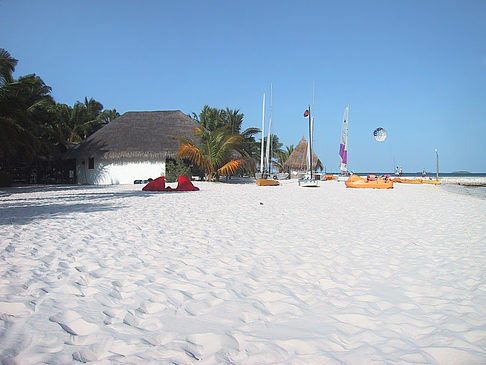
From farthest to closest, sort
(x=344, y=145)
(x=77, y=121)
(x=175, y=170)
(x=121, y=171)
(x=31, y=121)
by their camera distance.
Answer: (x=77, y=121)
(x=344, y=145)
(x=121, y=171)
(x=175, y=170)
(x=31, y=121)

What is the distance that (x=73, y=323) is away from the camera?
1.90m

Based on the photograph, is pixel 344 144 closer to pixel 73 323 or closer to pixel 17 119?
pixel 17 119

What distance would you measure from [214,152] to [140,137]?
591 cm

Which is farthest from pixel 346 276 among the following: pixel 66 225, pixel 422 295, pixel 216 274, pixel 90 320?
pixel 66 225

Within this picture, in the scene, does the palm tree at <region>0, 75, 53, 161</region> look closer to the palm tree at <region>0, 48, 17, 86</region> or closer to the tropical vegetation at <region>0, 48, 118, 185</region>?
the tropical vegetation at <region>0, 48, 118, 185</region>

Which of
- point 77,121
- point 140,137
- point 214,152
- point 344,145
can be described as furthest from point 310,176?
point 77,121

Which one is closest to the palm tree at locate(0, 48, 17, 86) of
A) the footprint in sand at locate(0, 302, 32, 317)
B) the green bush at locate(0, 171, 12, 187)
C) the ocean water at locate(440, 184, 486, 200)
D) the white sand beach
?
the green bush at locate(0, 171, 12, 187)

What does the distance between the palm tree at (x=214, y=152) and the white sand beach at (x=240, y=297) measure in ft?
45.3

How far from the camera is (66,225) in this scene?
5.02 meters

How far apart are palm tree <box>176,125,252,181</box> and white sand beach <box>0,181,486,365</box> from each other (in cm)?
1381

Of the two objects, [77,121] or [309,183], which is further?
[77,121]

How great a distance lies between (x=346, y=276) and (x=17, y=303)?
246 cm

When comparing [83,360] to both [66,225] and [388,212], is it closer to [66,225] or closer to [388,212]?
[66,225]

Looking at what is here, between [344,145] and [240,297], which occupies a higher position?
[344,145]
